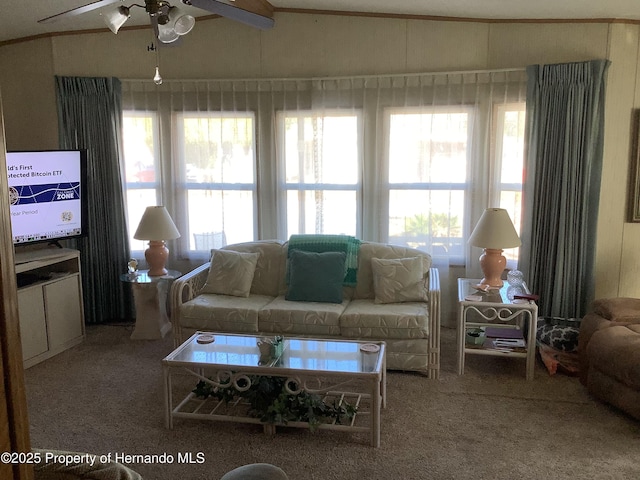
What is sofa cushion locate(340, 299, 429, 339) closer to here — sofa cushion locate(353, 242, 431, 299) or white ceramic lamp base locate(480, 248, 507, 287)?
sofa cushion locate(353, 242, 431, 299)

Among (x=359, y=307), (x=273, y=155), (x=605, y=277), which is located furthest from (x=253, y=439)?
(x=605, y=277)

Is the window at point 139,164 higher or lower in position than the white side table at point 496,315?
higher

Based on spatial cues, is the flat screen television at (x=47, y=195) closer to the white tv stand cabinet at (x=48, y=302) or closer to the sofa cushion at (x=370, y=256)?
the white tv stand cabinet at (x=48, y=302)

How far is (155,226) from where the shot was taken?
4.70m

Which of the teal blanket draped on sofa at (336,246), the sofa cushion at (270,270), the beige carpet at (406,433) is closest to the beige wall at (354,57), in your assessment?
the teal blanket draped on sofa at (336,246)

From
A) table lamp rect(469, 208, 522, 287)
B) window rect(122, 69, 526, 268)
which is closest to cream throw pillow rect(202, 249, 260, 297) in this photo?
window rect(122, 69, 526, 268)

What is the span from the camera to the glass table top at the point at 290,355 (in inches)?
122

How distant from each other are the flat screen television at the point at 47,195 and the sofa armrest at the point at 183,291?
110cm

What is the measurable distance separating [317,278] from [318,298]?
0.50ft

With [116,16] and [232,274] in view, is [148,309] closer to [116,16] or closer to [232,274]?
[232,274]

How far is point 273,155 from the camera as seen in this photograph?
503 cm

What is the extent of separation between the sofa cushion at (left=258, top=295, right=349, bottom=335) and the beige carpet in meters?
0.58

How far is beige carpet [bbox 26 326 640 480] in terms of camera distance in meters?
2.81

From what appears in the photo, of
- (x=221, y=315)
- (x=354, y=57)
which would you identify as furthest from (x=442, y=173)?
(x=221, y=315)
